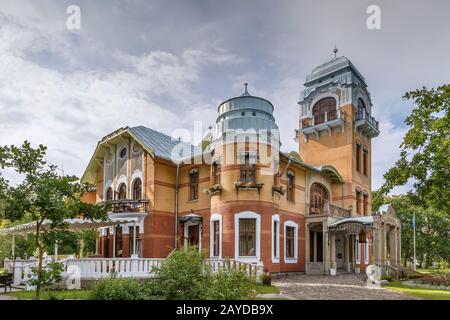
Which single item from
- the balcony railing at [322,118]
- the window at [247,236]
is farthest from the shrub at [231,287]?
the balcony railing at [322,118]

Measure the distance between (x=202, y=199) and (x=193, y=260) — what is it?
1029cm

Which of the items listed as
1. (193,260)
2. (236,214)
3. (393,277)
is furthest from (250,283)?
(393,277)

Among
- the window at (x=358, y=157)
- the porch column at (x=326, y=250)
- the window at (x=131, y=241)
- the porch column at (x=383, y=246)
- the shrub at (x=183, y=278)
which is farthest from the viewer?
the window at (x=358, y=157)

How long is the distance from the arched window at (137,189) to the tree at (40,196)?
12956 mm

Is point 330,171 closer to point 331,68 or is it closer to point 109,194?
point 331,68

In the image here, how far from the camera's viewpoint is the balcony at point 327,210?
23.7m

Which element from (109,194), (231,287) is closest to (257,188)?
(231,287)

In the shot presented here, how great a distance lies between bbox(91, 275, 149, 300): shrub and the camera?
9922mm

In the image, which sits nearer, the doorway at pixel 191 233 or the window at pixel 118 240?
the doorway at pixel 191 233

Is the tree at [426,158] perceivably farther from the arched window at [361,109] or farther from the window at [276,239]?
the arched window at [361,109]

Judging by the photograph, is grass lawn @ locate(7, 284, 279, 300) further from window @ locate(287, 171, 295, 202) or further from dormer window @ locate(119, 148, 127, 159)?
dormer window @ locate(119, 148, 127, 159)

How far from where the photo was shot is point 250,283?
9898 mm

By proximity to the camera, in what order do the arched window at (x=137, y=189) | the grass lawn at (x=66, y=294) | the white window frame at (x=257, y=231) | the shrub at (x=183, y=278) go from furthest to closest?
the arched window at (x=137, y=189) → the white window frame at (x=257, y=231) → the grass lawn at (x=66, y=294) → the shrub at (x=183, y=278)
